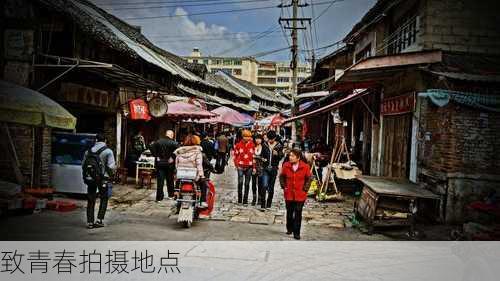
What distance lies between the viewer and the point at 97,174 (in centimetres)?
511

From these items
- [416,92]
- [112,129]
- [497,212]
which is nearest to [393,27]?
[416,92]

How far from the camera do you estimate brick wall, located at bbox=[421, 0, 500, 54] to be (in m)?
6.00

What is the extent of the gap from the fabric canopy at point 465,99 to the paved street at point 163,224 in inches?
78.5

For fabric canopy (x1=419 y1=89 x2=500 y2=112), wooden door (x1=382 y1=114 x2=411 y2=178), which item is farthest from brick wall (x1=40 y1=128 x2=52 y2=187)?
wooden door (x1=382 y1=114 x2=411 y2=178)

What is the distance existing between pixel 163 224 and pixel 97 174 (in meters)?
1.09

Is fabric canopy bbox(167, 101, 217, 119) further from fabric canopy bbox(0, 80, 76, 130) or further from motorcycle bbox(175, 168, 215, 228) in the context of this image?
fabric canopy bbox(0, 80, 76, 130)

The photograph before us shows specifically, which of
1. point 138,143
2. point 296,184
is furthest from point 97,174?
point 296,184

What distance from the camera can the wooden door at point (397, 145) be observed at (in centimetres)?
720

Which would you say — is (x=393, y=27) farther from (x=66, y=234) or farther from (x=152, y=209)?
(x=66, y=234)

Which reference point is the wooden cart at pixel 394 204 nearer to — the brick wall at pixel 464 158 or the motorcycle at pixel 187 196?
the brick wall at pixel 464 158

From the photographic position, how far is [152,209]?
6297mm

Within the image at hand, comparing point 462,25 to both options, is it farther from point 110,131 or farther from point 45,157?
point 45,157

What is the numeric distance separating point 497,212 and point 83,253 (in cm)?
478

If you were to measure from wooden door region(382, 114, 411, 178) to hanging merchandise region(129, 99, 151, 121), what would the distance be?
4336mm
